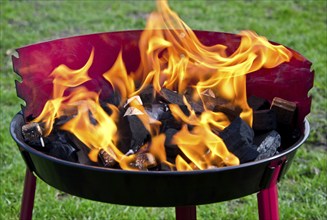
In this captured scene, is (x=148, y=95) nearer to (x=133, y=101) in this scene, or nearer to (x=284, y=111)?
(x=133, y=101)

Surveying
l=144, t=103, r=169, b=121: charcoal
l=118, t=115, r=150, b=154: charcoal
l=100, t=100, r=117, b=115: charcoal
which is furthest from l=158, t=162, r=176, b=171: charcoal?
l=100, t=100, r=117, b=115: charcoal

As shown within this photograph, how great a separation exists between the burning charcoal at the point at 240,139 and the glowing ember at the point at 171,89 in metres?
0.04

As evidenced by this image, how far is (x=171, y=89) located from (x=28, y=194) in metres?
0.66

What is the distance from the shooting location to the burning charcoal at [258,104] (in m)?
2.18

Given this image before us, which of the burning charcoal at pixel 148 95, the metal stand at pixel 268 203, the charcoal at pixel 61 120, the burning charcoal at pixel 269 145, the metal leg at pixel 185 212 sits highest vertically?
the burning charcoal at pixel 148 95

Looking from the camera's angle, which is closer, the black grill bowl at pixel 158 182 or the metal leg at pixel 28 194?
the black grill bowl at pixel 158 182

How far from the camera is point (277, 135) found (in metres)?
2.00

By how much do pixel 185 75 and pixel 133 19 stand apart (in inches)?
148

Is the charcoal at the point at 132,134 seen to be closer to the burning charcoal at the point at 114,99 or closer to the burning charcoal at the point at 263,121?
the burning charcoal at the point at 114,99

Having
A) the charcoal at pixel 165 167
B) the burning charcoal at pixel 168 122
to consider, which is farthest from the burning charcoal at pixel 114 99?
the charcoal at pixel 165 167

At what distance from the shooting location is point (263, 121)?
207 centimetres

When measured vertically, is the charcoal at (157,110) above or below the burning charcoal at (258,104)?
above

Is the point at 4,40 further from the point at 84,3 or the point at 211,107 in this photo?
the point at 211,107

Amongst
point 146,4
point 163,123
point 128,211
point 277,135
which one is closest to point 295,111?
point 277,135
